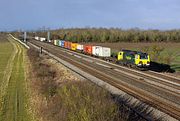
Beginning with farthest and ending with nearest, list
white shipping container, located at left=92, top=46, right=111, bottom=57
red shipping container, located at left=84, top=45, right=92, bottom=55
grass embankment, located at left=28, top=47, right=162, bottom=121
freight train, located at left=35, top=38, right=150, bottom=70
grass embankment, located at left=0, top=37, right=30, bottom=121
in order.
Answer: red shipping container, located at left=84, top=45, right=92, bottom=55 < white shipping container, located at left=92, top=46, right=111, bottom=57 < freight train, located at left=35, top=38, right=150, bottom=70 < grass embankment, located at left=0, top=37, right=30, bottom=121 < grass embankment, located at left=28, top=47, right=162, bottom=121

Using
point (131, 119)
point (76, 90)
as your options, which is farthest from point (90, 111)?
point (76, 90)

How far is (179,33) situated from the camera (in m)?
139

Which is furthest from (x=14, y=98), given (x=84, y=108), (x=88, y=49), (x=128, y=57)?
(x=88, y=49)

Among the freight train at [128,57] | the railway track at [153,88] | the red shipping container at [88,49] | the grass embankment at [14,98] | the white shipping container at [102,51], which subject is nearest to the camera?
the railway track at [153,88]

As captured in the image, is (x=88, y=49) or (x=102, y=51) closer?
(x=102, y=51)

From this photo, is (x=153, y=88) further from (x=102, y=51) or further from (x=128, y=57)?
(x=102, y=51)

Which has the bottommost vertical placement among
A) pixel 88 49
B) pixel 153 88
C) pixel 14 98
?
pixel 14 98

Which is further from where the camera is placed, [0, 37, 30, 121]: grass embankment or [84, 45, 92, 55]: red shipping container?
[84, 45, 92, 55]: red shipping container

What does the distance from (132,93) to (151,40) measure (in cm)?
10949

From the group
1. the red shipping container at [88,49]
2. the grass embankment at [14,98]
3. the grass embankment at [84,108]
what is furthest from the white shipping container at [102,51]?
the grass embankment at [84,108]

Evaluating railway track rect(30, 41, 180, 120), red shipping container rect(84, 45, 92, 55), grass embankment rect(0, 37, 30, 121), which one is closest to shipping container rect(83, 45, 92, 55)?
red shipping container rect(84, 45, 92, 55)

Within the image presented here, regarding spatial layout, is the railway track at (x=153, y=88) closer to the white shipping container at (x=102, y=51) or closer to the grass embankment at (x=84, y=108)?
the grass embankment at (x=84, y=108)

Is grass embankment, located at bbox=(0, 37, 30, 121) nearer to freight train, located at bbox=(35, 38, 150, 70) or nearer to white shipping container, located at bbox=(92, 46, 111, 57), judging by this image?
freight train, located at bbox=(35, 38, 150, 70)

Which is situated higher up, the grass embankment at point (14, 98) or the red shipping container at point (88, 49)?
the red shipping container at point (88, 49)
